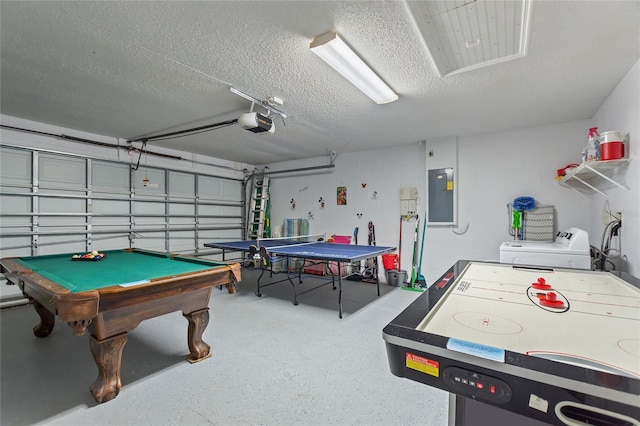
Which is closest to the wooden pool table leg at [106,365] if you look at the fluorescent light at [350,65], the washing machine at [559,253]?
the fluorescent light at [350,65]

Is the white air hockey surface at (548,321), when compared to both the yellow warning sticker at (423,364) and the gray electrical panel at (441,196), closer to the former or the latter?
the yellow warning sticker at (423,364)

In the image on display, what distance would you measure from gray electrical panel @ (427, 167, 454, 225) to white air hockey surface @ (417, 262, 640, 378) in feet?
9.29

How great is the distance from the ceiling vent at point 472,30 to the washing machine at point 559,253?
1.93 m

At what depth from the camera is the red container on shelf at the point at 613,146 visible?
2328mm

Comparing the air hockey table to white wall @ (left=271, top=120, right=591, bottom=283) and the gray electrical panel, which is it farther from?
the gray electrical panel

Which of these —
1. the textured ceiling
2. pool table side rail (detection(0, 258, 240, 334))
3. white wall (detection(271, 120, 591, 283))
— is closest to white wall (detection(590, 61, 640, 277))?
the textured ceiling

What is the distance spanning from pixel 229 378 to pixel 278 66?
2657 mm

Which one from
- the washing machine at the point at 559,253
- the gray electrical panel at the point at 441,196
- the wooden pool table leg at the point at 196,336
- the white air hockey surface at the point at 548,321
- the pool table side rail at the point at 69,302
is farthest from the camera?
the gray electrical panel at the point at 441,196

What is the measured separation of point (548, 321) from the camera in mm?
1071


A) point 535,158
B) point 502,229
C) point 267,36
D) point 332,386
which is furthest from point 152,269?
point 535,158

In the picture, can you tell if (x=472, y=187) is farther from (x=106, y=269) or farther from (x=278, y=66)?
(x=106, y=269)

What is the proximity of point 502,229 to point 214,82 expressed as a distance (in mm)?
4441

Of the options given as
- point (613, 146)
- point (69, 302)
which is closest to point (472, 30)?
point (613, 146)

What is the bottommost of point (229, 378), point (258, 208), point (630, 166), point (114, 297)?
point (229, 378)
